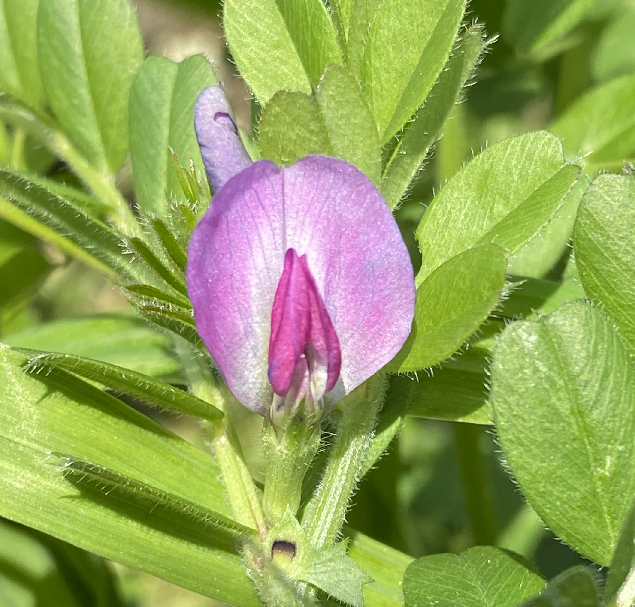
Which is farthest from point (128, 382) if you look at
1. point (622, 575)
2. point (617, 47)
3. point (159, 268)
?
point (617, 47)

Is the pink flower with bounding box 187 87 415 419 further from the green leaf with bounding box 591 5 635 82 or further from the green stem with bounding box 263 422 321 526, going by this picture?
the green leaf with bounding box 591 5 635 82

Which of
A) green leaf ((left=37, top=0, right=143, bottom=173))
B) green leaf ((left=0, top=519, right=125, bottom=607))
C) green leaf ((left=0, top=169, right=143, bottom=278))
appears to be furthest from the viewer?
green leaf ((left=0, top=519, right=125, bottom=607))

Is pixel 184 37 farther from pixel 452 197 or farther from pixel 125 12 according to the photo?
pixel 452 197

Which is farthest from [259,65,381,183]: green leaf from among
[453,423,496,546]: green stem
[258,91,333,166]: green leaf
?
[453,423,496,546]: green stem

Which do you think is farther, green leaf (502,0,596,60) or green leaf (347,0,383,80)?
green leaf (502,0,596,60)

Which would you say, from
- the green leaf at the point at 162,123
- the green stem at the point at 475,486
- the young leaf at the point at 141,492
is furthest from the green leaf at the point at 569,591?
the green stem at the point at 475,486
